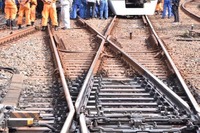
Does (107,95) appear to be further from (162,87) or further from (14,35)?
(14,35)

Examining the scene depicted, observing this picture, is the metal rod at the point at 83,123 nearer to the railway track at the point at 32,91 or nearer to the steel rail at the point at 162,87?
the railway track at the point at 32,91

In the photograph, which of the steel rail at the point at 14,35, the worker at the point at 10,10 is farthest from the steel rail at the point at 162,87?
the worker at the point at 10,10

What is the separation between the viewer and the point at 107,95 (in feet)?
22.0

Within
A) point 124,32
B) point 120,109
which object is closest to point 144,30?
point 124,32

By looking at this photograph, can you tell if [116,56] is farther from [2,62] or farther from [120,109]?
[120,109]

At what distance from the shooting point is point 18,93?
22.3 feet

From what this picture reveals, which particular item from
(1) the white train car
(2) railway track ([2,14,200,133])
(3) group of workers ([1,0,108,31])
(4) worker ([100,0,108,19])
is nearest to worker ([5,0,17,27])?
(3) group of workers ([1,0,108,31])

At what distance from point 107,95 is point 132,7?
14475 mm

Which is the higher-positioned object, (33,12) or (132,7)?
(33,12)

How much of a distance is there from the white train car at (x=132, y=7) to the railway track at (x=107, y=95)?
31.3 feet

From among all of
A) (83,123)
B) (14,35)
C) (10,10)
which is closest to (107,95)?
(83,123)

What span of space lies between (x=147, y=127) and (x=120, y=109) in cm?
77

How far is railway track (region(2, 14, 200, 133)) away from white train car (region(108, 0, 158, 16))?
954 centimetres

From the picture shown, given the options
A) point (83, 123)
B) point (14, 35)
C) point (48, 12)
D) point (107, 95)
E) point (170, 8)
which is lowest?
point (107, 95)
